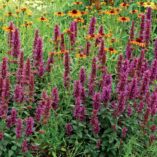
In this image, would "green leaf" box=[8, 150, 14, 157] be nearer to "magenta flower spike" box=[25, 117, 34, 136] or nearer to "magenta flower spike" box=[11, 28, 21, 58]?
"magenta flower spike" box=[25, 117, 34, 136]

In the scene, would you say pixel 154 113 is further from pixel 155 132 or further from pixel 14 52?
pixel 14 52

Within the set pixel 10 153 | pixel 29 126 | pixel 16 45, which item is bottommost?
pixel 10 153

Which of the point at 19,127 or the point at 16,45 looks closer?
the point at 19,127

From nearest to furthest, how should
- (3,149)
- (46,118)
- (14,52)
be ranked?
(3,149) → (46,118) → (14,52)

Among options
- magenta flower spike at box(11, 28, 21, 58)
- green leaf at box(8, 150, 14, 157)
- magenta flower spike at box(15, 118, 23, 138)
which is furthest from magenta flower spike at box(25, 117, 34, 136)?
magenta flower spike at box(11, 28, 21, 58)

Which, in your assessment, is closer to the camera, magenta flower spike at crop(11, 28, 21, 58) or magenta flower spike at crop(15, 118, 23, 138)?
magenta flower spike at crop(15, 118, 23, 138)

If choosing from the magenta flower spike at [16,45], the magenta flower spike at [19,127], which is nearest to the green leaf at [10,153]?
the magenta flower spike at [19,127]

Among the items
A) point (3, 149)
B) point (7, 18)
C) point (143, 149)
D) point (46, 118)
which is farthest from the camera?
point (7, 18)

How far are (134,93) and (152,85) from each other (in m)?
0.65

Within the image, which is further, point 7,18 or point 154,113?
point 7,18

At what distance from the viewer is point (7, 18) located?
253 inches

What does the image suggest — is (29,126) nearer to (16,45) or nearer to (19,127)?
(19,127)

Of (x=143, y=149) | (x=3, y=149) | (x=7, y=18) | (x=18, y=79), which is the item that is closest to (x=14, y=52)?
(x=18, y=79)

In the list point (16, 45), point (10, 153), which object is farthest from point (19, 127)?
point (16, 45)
